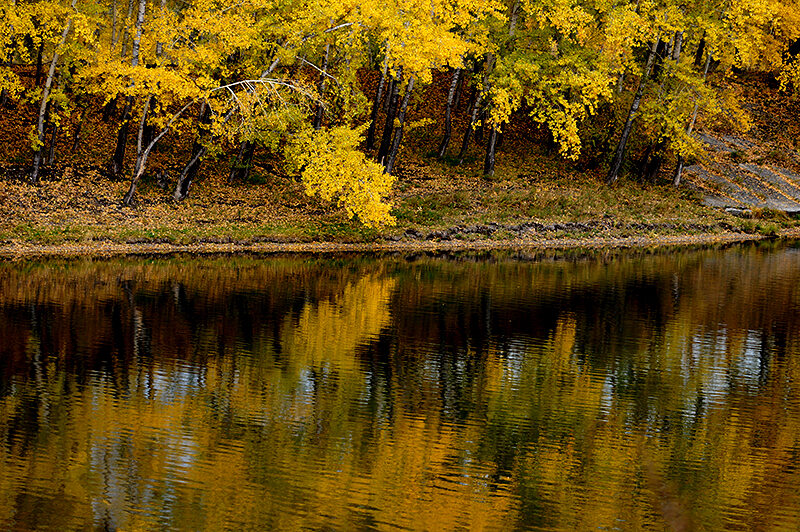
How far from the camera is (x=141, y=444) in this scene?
11352 millimetres

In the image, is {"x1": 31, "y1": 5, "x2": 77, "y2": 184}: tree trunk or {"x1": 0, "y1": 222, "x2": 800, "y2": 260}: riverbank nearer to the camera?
{"x1": 0, "y1": 222, "x2": 800, "y2": 260}: riverbank

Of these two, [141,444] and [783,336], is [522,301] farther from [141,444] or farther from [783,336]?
[141,444]

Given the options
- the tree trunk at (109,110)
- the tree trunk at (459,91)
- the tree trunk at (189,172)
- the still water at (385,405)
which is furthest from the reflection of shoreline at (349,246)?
the tree trunk at (459,91)

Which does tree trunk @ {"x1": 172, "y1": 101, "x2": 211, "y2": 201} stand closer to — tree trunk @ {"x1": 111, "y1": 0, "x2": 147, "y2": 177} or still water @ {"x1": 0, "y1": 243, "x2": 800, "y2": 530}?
tree trunk @ {"x1": 111, "y1": 0, "x2": 147, "y2": 177}

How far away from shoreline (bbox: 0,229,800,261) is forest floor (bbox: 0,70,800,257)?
7 centimetres

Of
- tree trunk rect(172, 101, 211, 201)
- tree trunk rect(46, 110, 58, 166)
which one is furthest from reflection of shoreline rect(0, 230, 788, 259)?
tree trunk rect(46, 110, 58, 166)

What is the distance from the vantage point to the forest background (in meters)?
30.4

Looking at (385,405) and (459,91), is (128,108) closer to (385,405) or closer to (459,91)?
(459,91)

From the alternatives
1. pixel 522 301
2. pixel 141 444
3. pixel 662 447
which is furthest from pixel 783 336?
pixel 141 444

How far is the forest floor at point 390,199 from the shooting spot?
1167 inches

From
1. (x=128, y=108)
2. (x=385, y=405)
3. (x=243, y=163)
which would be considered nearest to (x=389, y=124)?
(x=243, y=163)

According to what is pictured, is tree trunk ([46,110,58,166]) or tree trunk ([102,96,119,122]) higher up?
tree trunk ([102,96,119,122])

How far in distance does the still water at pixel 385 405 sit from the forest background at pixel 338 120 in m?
7.31

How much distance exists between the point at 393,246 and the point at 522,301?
1015cm
